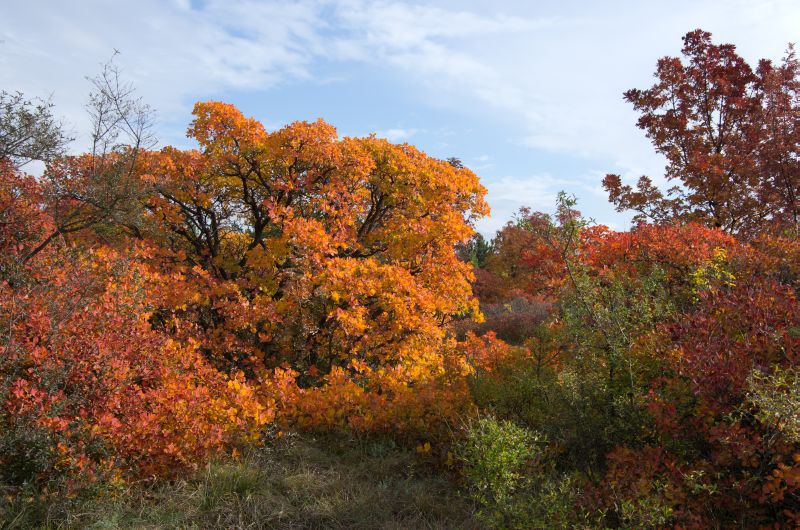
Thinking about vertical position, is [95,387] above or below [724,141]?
below

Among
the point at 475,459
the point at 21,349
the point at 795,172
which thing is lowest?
the point at 475,459

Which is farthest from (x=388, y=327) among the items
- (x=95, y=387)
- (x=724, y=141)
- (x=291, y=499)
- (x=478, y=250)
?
(x=478, y=250)

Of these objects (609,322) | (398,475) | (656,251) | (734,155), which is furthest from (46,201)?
(734,155)

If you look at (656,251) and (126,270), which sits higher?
(656,251)

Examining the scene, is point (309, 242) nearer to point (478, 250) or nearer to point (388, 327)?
point (388, 327)

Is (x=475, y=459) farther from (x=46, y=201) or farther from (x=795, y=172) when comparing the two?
(x=795, y=172)

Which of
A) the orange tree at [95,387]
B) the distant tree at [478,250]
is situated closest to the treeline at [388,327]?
the orange tree at [95,387]

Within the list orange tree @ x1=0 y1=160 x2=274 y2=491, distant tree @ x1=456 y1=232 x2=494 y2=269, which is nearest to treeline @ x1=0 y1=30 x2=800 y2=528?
orange tree @ x1=0 y1=160 x2=274 y2=491

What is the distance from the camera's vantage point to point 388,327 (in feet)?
25.4

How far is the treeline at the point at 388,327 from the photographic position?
12.2 ft

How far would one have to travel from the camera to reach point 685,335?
4242mm

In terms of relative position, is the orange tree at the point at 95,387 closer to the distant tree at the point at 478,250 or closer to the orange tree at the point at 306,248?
the orange tree at the point at 306,248

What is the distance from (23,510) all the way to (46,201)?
488cm

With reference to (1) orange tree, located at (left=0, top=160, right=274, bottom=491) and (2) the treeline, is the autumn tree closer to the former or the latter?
(2) the treeline
